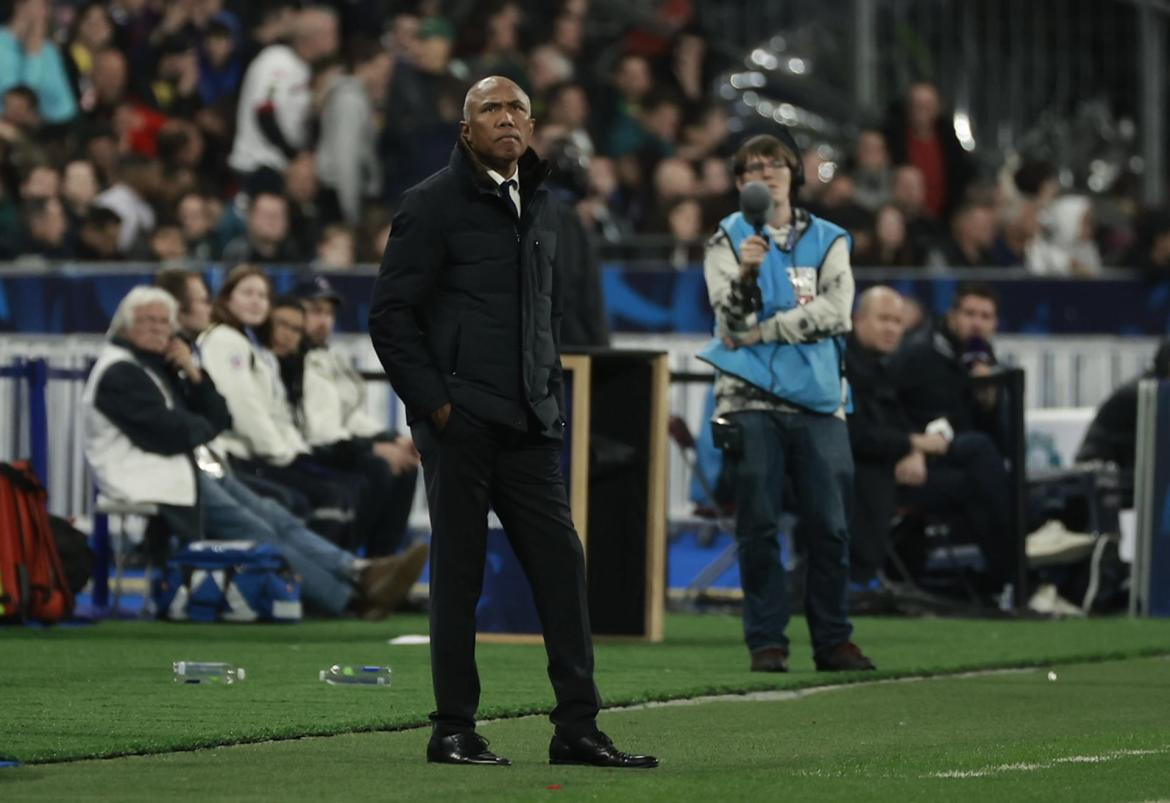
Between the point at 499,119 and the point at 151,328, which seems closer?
the point at 499,119

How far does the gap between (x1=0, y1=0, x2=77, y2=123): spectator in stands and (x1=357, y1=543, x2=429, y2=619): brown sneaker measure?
900cm

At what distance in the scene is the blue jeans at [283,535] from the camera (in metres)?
16.2

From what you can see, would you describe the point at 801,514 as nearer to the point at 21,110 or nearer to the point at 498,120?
the point at 498,120

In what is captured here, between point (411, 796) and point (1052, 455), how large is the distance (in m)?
12.3

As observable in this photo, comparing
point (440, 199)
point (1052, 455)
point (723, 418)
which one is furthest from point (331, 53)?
point (440, 199)

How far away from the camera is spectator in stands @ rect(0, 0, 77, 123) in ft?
79.2

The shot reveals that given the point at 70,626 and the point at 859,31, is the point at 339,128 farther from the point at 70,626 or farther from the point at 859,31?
the point at 70,626

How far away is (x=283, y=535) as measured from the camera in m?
16.3

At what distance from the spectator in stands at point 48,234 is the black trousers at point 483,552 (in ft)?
44.8

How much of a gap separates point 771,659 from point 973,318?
5.70m

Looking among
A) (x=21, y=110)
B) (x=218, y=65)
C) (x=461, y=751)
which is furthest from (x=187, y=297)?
(x=218, y=65)

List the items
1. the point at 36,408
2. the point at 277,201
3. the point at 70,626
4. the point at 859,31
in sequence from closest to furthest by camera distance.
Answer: the point at 70,626 < the point at 36,408 < the point at 277,201 < the point at 859,31

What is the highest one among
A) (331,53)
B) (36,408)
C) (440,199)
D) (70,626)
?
(331,53)

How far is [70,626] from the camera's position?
15.0m
